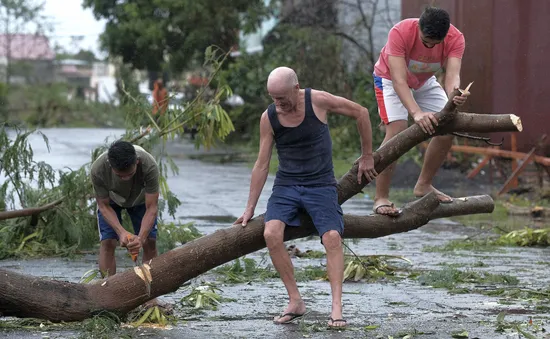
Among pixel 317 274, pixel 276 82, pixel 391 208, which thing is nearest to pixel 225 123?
pixel 317 274

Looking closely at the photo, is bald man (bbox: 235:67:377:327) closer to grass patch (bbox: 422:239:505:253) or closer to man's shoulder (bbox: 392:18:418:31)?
man's shoulder (bbox: 392:18:418:31)

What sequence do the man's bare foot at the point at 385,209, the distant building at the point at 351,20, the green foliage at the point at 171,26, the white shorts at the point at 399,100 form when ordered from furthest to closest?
the green foliage at the point at 171,26 → the distant building at the point at 351,20 → the white shorts at the point at 399,100 → the man's bare foot at the point at 385,209

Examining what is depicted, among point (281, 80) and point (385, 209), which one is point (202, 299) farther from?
point (281, 80)

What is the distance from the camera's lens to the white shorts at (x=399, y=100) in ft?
28.5

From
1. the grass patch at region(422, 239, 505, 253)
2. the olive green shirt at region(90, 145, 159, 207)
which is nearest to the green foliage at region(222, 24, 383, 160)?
the grass patch at region(422, 239, 505, 253)

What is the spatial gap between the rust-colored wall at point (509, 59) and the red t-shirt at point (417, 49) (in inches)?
321

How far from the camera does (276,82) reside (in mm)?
7344

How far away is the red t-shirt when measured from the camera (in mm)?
8266

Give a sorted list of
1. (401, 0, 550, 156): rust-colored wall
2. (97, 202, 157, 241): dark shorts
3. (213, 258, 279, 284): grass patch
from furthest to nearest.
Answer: (401, 0, 550, 156): rust-colored wall, (213, 258, 279, 284): grass patch, (97, 202, 157, 241): dark shorts

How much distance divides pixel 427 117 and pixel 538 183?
377 inches

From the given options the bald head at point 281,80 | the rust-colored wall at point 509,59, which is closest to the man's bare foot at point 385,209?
the bald head at point 281,80

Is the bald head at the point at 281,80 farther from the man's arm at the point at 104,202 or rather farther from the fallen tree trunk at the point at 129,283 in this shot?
the man's arm at the point at 104,202

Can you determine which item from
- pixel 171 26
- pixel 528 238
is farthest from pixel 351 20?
pixel 528 238

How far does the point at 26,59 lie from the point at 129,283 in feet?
205
